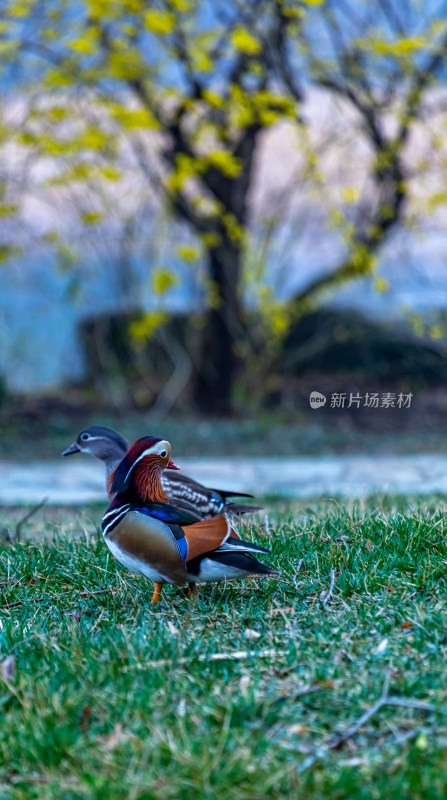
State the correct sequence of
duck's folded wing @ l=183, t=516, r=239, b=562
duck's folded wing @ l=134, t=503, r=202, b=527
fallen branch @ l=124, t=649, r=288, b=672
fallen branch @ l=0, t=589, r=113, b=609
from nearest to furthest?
1. fallen branch @ l=124, t=649, r=288, b=672
2. duck's folded wing @ l=183, t=516, r=239, b=562
3. duck's folded wing @ l=134, t=503, r=202, b=527
4. fallen branch @ l=0, t=589, r=113, b=609

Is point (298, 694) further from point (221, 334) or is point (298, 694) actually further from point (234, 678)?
point (221, 334)

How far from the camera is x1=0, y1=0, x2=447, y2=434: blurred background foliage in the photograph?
932 cm

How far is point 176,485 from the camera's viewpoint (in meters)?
3.97

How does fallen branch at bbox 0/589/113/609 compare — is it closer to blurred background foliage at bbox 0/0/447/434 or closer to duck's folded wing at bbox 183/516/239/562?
duck's folded wing at bbox 183/516/239/562

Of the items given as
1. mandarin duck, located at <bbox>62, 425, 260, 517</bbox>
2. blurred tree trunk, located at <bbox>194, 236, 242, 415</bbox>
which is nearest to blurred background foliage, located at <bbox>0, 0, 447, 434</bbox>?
blurred tree trunk, located at <bbox>194, 236, 242, 415</bbox>

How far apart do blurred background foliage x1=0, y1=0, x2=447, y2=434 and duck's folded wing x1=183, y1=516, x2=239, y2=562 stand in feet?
20.0

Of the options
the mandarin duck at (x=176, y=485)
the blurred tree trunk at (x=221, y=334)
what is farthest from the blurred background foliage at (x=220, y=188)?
the mandarin duck at (x=176, y=485)

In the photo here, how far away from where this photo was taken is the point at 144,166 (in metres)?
10.1

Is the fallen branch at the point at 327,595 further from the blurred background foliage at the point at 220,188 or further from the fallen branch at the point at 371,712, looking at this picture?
the blurred background foliage at the point at 220,188

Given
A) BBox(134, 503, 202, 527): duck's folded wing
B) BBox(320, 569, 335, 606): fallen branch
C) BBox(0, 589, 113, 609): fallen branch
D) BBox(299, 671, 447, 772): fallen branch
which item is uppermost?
BBox(134, 503, 202, 527): duck's folded wing

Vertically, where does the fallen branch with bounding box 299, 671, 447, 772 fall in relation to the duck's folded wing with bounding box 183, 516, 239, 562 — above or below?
below

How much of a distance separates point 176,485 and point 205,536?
2.93 ft

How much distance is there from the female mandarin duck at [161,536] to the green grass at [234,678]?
200mm

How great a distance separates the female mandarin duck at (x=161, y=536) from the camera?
10.1 ft
